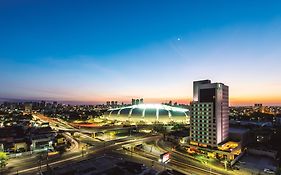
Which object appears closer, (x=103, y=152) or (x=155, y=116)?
(x=103, y=152)

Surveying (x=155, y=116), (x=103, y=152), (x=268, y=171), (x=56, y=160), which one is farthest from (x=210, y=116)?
(x=155, y=116)

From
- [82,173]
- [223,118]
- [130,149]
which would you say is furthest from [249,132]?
[82,173]

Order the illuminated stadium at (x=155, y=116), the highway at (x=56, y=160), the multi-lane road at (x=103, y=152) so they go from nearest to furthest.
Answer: the highway at (x=56, y=160) → the multi-lane road at (x=103, y=152) → the illuminated stadium at (x=155, y=116)

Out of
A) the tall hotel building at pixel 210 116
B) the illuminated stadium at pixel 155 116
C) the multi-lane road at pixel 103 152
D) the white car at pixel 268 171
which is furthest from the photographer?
the illuminated stadium at pixel 155 116

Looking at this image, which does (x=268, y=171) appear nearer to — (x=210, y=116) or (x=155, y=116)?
(x=210, y=116)

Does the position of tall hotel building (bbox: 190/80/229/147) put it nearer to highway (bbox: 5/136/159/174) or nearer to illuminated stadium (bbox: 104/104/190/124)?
highway (bbox: 5/136/159/174)

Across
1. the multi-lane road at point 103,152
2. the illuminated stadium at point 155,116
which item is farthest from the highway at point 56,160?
the illuminated stadium at point 155,116

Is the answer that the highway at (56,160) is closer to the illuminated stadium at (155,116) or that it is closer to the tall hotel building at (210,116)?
the tall hotel building at (210,116)

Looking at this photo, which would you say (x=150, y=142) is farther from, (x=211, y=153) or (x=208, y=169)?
(x=208, y=169)

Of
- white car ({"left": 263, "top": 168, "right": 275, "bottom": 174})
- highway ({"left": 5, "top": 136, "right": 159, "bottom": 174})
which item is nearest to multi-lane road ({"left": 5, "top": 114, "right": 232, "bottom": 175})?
highway ({"left": 5, "top": 136, "right": 159, "bottom": 174})
